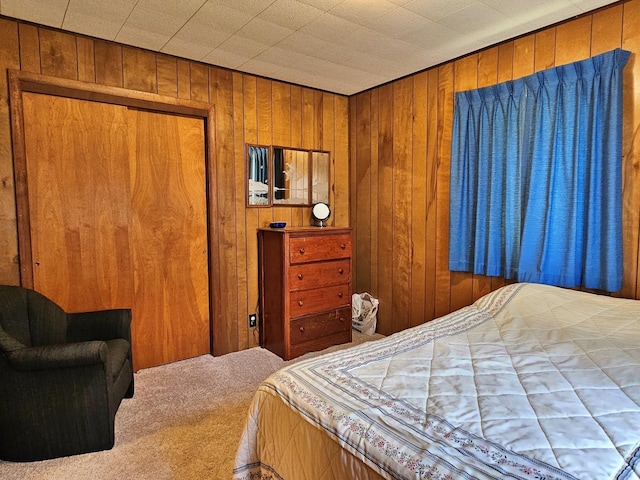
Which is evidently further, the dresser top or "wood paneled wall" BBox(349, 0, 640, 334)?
the dresser top

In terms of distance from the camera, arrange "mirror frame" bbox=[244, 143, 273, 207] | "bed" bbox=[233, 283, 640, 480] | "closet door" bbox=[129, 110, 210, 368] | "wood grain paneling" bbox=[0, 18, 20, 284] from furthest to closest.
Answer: "mirror frame" bbox=[244, 143, 273, 207] → "closet door" bbox=[129, 110, 210, 368] → "wood grain paneling" bbox=[0, 18, 20, 284] → "bed" bbox=[233, 283, 640, 480]

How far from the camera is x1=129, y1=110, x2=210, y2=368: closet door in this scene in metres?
2.95

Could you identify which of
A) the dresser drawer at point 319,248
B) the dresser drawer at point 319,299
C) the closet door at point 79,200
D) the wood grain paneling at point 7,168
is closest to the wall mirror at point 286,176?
the dresser drawer at point 319,248

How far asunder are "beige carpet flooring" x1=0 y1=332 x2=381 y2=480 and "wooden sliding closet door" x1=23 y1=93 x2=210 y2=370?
0.39m

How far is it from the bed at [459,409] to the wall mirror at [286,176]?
6.70 feet

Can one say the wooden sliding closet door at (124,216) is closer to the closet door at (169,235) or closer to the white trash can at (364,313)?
the closet door at (169,235)

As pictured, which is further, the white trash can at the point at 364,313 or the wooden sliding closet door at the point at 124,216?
the white trash can at the point at 364,313

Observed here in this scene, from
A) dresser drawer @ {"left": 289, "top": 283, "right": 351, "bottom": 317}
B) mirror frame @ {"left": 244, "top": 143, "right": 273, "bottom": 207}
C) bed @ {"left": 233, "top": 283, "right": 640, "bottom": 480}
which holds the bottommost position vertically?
dresser drawer @ {"left": 289, "top": 283, "right": 351, "bottom": 317}

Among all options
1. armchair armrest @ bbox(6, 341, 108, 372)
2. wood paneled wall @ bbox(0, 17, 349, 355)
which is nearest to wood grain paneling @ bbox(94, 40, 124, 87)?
wood paneled wall @ bbox(0, 17, 349, 355)

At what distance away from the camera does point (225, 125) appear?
10.4 feet

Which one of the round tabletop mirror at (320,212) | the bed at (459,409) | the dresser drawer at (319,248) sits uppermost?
the round tabletop mirror at (320,212)

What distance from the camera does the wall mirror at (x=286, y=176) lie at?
131 inches

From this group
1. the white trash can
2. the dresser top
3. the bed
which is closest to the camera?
the bed

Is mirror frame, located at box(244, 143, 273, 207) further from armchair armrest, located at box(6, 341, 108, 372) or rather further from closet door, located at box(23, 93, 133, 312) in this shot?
armchair armrest, located at box(6, 341, 108, 372)
